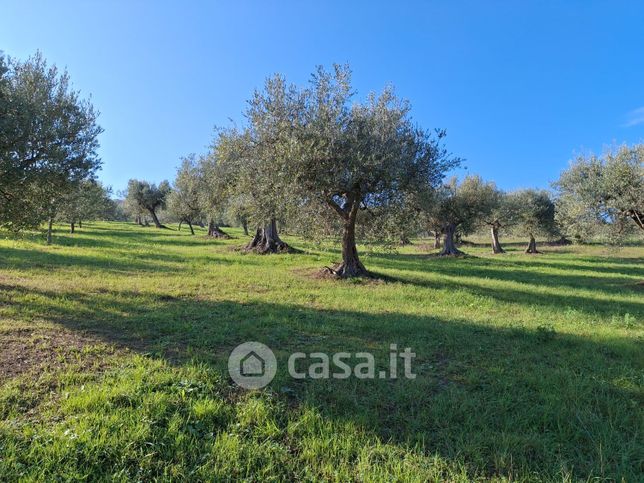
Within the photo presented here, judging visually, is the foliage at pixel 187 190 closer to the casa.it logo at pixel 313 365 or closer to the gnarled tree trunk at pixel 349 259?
the gnarled tree trunk at pixel 349 259

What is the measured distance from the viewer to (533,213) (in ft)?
138

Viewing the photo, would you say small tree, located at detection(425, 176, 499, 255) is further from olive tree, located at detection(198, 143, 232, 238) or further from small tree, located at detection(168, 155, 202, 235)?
small tree, located at detection(168, 155, 202, 235)

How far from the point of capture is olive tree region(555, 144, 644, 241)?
1861 cm

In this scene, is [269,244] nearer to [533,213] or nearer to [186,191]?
[186,191]

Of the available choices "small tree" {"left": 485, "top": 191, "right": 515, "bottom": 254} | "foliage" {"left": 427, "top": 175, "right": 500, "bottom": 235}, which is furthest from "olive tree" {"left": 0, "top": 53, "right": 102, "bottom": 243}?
"small tree" {"left": 485, "top": 191, "right": 515, "bottom": 254}

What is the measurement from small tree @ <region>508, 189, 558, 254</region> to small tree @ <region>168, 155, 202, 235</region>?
36.3 m

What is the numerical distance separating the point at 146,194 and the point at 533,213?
199 feet

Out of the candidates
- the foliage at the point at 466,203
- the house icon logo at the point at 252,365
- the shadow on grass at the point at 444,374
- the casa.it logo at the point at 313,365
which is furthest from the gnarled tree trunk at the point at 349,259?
the foliage at the point at 466,203

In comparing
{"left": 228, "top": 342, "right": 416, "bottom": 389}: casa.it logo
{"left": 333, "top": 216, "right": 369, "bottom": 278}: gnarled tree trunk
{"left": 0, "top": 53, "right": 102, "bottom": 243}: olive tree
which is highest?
{"left": 0, "top": 53, "right": 102, "bottom": 243}: olive tree

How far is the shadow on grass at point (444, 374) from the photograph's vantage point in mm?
3885

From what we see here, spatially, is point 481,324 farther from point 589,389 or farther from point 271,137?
point 271,137

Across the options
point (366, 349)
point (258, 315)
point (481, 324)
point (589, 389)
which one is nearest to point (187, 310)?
point (258, 315)

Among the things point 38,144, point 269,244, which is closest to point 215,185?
point 269,244

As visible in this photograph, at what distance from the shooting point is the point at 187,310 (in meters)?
9.26
